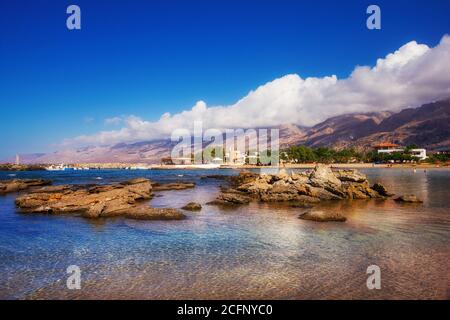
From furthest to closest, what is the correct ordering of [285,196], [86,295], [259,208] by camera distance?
[285,196]
[259,208]
[86,295]

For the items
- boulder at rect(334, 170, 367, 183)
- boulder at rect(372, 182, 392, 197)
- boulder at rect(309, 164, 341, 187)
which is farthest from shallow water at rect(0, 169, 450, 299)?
boulder at rect(334, 170, 367, 183)

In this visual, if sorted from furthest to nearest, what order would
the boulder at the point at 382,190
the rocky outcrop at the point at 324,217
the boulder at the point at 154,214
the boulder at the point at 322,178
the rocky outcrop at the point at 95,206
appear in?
the boulder at the point at 382,190, the boulder at the point at 322,178, the rocky outcrop at the point at 95,206, the boulder at the point at 154,214, the rocky outcrop at the point at 324,217

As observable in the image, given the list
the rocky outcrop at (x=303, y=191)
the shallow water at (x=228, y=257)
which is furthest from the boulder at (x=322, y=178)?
the shallow water at (x=228, y=257)

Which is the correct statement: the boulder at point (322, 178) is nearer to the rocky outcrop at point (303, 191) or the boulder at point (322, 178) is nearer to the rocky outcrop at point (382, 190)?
the rocky outcrop at point (303, 191)

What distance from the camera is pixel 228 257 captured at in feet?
61.8

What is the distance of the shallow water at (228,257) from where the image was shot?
1418 centimetres

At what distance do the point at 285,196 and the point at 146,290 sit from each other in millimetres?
32143

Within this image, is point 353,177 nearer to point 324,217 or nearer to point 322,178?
point 322,178

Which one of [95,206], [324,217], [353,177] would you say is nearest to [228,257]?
[324,217]

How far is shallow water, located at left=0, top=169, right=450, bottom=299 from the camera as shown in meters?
14.2

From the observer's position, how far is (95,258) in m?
19.0
